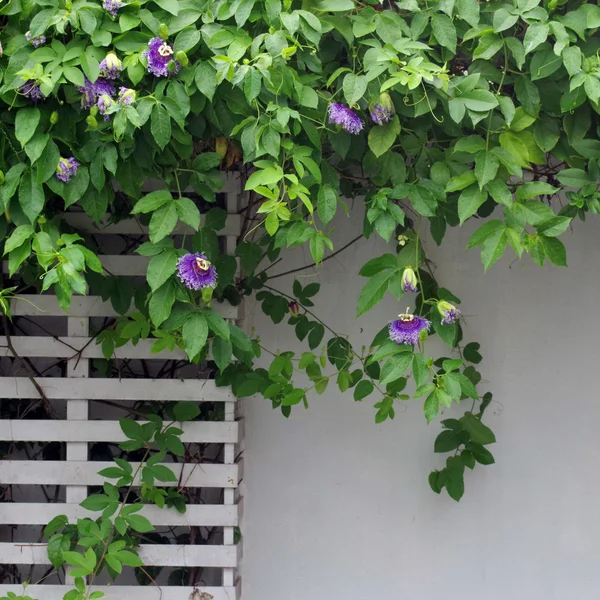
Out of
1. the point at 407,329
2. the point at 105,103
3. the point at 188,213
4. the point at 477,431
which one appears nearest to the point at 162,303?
the point at 188,213

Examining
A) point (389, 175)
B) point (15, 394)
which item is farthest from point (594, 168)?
point (15, 394)

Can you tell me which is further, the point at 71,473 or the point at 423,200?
the point at 71,473

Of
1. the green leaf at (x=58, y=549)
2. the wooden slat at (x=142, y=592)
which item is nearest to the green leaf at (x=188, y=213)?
the green leaf at (x=58, y=549)

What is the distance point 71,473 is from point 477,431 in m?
1.18

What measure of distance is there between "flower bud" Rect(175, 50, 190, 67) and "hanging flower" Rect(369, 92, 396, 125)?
403mm

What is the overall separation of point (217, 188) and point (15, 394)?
908 millimetres

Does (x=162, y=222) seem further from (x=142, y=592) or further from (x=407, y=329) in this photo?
(x=142, y=592)

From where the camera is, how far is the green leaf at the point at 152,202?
1.77m

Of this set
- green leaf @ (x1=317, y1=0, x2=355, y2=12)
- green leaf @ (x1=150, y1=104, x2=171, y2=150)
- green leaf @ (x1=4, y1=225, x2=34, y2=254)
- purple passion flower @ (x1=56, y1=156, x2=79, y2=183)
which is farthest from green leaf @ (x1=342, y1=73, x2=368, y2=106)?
green leaf @ (x1=4, y1=225, x2=34, y2=254)

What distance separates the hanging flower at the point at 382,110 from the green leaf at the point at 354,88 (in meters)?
0.07

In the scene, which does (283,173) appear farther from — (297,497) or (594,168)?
(297,497)

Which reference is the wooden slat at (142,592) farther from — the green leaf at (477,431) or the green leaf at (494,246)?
the green leaf at (494,246)

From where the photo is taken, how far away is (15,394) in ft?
7.67

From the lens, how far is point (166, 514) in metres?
2.32
